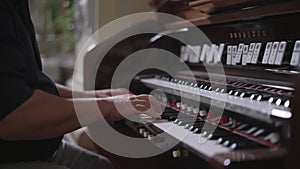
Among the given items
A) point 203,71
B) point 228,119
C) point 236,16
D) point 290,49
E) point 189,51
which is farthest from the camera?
point 189,51

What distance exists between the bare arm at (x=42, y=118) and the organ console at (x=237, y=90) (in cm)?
19

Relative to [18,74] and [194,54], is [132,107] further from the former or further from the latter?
[194,54]

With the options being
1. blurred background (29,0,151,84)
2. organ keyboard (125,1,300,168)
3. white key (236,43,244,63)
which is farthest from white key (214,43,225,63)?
blurred background (29,0,151,84)

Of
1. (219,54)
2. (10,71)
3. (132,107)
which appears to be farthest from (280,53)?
(10,71)

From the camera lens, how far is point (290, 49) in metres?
1.31

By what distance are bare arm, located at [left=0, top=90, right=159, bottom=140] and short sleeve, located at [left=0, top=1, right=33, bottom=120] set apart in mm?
23

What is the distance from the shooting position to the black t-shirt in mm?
1241

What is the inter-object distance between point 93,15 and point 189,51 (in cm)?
113

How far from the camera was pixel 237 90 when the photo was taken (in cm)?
137

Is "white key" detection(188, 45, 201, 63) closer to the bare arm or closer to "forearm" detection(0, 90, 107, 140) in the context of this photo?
the bare arm

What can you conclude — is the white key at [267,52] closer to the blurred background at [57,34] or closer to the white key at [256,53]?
the white key at [256,53]

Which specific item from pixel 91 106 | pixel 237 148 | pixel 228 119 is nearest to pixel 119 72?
pixel 91 106

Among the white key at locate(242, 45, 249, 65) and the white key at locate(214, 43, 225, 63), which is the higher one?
the white key at locate(242, 45, 249, 65)

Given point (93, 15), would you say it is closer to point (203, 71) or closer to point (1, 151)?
point (203, 71)
